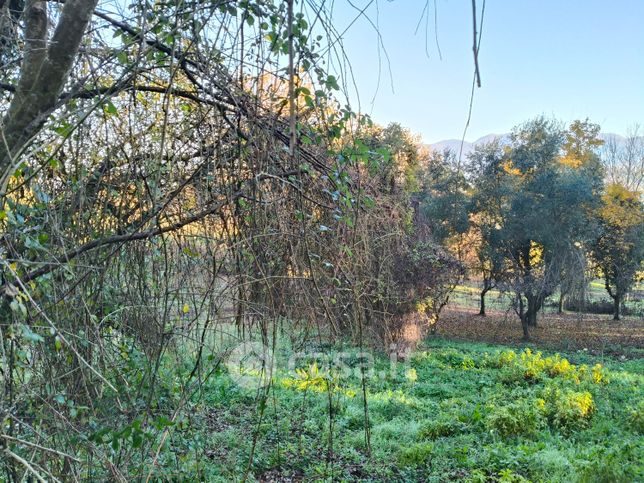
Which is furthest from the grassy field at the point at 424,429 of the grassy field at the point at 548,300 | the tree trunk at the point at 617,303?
the tree trunk at the point at 617,303

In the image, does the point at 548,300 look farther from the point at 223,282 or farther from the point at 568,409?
the point at 223,282

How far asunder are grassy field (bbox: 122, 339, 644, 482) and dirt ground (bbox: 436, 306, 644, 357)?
5.64 metres

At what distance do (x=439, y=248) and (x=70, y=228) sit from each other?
35.7 feet

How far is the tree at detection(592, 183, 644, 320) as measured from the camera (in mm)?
14953

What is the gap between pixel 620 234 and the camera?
50.3 feet

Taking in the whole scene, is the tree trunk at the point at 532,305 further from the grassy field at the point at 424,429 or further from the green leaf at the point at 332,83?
the green leaf at the point at 332,83

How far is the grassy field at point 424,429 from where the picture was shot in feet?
11.5

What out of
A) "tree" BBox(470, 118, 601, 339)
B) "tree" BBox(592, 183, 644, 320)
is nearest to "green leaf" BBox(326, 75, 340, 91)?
"tree" BBox(470, 118, 601, 339)

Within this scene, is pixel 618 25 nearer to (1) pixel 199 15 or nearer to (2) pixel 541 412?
(2) pixel 541 412

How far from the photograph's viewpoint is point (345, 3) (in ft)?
4.14

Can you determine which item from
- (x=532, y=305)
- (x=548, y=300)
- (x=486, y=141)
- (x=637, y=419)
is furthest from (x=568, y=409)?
(x=548, y=300)

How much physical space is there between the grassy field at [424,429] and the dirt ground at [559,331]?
5.64m

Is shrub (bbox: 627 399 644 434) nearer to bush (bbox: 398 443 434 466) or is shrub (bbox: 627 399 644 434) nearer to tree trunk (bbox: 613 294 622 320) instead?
bush (bbox: 398 443 434 466)

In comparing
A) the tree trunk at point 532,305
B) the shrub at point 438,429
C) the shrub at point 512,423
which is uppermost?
the tree trunk at point 532,305
